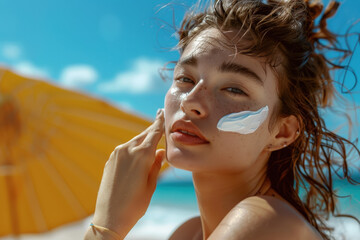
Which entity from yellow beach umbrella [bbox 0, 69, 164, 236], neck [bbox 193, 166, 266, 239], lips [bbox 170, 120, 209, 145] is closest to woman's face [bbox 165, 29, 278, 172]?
lips [bbox 170, 120, 209, 145]

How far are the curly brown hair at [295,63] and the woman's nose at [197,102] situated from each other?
0.83 feet

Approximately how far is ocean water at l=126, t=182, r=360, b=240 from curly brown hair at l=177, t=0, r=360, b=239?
0.41 m

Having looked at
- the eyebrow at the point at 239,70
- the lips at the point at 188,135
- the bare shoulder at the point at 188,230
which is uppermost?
the eyebrow at the point at 239,70

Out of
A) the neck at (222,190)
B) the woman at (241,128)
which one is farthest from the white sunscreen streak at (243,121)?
the neck at (222,190)

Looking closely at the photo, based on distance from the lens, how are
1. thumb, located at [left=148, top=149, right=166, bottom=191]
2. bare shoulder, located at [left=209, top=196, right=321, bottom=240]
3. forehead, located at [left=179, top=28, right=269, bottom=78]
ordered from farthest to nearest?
Answer: thumb, located at [left=148, top=149, right=166, bottom=191]
forehead, located at [left=179, top=28, right=269, bottom=78]
bare shoulder, located at [left=209, top=196, right=321, bottom=240]

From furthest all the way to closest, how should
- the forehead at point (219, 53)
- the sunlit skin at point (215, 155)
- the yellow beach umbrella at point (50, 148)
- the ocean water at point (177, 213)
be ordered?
the yellow beach umbrella at point (50, 148) < the ocean water at point (177, 213) < the forehead at point (219, 53) < the sunlit skin at point (215, 155)

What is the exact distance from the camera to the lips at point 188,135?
5.27 feet

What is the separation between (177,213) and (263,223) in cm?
1552

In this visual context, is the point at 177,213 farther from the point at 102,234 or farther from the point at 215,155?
the point at 215,155

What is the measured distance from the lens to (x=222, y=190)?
182 cm

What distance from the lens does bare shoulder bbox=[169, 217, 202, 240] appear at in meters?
2.41

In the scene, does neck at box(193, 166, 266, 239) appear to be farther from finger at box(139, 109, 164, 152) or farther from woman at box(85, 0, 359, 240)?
finger at box(139, 109, 164, 152)

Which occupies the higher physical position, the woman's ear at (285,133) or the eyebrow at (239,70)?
the eyebrow at (239,70)

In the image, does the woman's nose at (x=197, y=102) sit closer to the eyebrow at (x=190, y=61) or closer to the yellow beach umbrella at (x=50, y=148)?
the eyebrow at (x=190, y=61)
